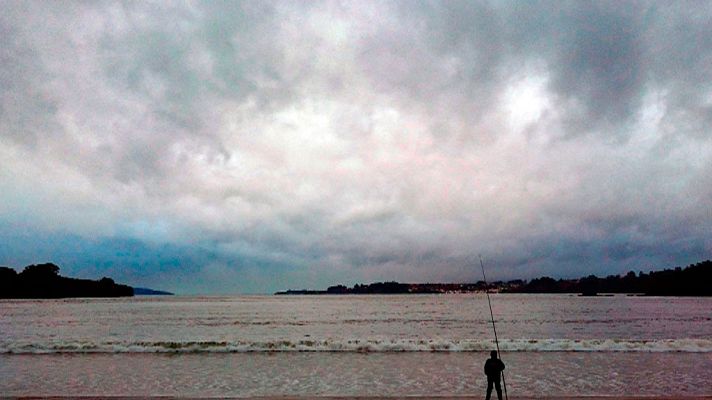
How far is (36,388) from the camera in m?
17.2

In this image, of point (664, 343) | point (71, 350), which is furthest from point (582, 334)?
point (71, 350)

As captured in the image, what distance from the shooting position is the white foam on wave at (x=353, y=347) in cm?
2711

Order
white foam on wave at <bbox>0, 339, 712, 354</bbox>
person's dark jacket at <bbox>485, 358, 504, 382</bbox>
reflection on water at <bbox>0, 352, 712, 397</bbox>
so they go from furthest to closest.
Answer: white foam on wave at <bbox>0, 339, 712, 354</bbox> → reflection on water at <bbox>0, 352, 712, 397</bbox> → person's dark jacket at <bbox>485, 358, 504, 382</bbox>

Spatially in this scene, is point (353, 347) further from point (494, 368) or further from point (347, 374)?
point (494, 368)

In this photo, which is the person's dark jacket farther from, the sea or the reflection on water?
the reflection on water

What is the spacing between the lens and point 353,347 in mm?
28062

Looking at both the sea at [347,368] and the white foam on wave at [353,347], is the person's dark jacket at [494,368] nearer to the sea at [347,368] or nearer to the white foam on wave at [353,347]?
the sea at [347,368]

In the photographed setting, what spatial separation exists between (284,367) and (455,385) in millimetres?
7909

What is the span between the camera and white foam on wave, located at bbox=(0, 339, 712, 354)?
27.1m

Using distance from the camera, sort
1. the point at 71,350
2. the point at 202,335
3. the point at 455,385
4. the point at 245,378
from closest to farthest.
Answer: the point at 455,385
the point at 245,378
the point at 71,350
the point at 202,335

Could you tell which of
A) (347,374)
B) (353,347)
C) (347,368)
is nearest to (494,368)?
(347,374)

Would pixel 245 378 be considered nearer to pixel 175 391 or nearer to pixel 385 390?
pixel 175 391

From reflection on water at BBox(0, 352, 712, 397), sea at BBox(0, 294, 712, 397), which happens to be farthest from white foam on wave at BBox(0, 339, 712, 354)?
reflection on water at BBox(0, 352, 712, 397)

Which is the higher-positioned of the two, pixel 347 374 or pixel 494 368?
pixel 494 368
